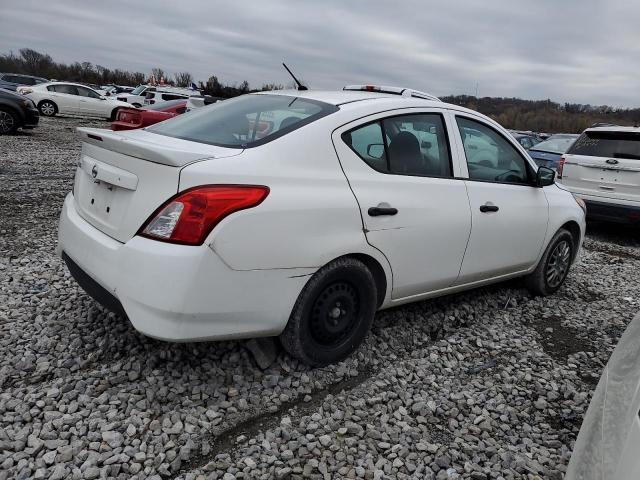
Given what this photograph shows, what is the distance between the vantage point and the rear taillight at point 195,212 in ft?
7.46

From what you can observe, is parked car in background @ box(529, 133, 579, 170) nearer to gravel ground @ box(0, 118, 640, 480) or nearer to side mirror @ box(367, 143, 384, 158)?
gravel ground @ box(0, 118, 640, 480)

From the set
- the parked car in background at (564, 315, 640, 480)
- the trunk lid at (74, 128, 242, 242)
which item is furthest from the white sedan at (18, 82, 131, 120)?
the parked car in background at (564, 315, 640, 480)

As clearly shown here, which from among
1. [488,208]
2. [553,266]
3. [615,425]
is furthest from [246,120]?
[553,266]

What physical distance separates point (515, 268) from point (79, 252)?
319 cm

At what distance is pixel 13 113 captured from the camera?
12383 millimetres

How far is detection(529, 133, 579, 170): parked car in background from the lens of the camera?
9491 mm

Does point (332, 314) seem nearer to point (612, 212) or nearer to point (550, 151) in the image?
point (612, 212)

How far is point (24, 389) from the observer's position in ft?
8.48

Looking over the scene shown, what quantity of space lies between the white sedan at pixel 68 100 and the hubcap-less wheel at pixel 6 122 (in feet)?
25.2

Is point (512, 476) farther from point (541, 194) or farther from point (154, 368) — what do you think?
point (541, 194)

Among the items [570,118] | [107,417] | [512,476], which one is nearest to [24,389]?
[107,417]

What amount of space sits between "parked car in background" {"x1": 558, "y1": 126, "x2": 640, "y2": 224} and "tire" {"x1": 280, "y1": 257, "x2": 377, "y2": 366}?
5.31 metres

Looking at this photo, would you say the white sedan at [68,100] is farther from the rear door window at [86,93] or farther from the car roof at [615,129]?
the car roof at [615,129]

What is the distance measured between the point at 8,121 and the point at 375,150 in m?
12.6
